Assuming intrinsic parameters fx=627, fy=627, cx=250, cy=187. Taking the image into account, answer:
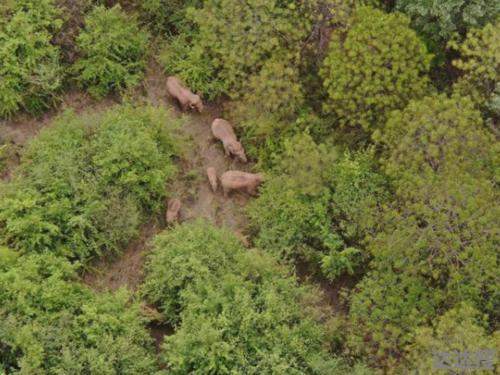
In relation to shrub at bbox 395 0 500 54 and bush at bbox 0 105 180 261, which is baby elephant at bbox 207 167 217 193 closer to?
bush at bbox 0 105 180 261

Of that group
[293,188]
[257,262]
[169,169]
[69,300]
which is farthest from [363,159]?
[69,300]

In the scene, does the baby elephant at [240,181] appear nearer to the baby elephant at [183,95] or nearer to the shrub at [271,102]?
the shrub at [271,102]

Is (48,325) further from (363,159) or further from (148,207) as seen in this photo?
(363,159)

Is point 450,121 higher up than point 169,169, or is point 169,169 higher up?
point 450,121

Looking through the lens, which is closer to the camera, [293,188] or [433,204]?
[433,204]

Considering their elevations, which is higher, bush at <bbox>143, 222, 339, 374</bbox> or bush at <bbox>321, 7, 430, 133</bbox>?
bush at <bbox>321, 7, 430, 133</bbox>

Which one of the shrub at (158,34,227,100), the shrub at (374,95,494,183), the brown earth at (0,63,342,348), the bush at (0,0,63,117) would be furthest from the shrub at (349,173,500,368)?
the bush at (0,0,63,117)

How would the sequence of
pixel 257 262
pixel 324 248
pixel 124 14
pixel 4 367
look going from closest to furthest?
pixel 4 367 < pixel 257 262 < pixel 324 248 < pixel 124 14
